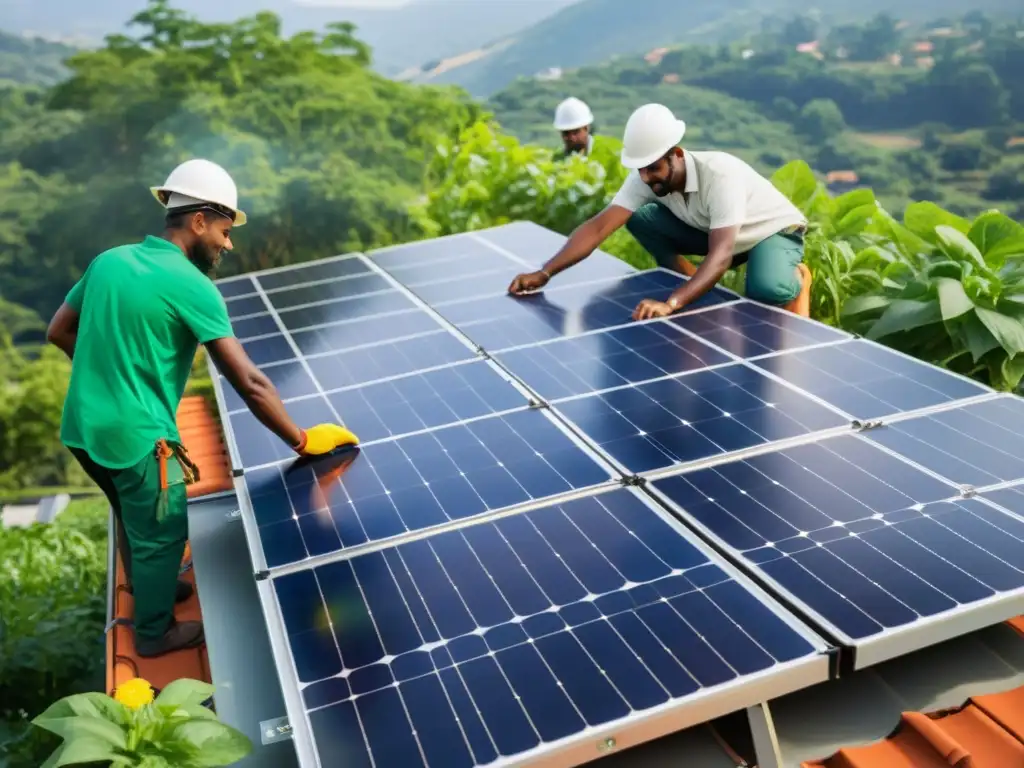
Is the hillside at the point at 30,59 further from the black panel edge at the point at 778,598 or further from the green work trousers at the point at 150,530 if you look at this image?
the black panel edge at the point at 778,598

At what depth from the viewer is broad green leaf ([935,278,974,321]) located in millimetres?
6855

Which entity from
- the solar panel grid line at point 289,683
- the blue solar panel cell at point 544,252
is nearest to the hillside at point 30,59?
the blue solar panel cell at point 544,252

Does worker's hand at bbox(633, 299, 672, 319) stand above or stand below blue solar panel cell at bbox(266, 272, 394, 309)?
above

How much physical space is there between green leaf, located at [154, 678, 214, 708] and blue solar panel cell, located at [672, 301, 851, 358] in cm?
356

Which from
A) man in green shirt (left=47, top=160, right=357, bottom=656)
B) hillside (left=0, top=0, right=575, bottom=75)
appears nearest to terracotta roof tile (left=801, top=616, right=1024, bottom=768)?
man in green shirt (left=47, top=160, right=357, bottom=656)

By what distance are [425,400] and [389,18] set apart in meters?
141

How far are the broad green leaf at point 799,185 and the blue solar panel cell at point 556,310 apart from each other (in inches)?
117

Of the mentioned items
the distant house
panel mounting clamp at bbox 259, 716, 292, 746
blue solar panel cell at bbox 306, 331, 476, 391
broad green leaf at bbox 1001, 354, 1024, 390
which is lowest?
the distant house

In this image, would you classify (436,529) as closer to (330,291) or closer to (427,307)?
(427,307)

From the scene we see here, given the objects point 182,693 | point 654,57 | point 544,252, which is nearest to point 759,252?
point 544,252

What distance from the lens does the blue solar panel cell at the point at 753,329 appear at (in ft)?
19.3

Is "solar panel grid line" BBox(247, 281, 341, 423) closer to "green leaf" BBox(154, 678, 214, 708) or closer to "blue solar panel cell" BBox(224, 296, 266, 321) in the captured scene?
"blue solar panel cell" BBox(224, 296, 266, 321)

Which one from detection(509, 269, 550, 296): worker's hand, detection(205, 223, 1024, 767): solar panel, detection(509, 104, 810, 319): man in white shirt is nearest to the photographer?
detection(205, 223, 1024, 767): solar panel

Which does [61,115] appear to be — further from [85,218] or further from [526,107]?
[526,107]
